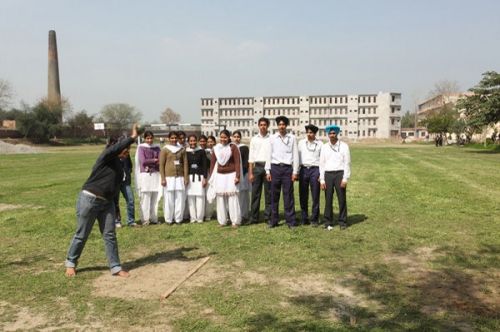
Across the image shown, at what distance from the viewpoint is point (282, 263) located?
20.2 feet

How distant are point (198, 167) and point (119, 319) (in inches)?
185

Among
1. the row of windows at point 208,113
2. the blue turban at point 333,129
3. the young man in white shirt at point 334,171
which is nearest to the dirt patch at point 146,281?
the young man in white shirt at point 334,171

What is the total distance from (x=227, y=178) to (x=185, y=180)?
0.87 metres

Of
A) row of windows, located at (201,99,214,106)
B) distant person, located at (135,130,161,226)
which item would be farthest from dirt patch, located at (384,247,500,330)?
row of windows, located at (201,99,214,106)

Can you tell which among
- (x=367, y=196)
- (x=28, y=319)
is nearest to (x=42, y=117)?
(x=367, y=196)

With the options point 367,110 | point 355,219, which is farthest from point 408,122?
point 355,219

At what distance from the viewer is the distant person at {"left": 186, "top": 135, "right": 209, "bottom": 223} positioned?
29.0 feet

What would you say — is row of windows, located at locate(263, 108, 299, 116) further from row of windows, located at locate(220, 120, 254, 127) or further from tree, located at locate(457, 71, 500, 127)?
tree, located at locate(457, 71, 500, 127)

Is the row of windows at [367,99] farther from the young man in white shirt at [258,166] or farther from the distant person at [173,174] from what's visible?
the distant person at [173,174]

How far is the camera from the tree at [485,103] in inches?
1388

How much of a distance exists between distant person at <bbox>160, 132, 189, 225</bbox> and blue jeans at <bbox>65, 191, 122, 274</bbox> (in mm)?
2774

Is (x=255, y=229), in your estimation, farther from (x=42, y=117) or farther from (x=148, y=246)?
(x=42, y=117)

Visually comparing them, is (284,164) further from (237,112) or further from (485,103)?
(237,112)

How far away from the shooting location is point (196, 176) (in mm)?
8844
